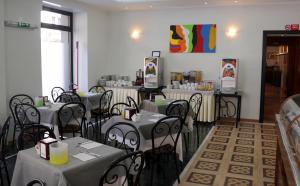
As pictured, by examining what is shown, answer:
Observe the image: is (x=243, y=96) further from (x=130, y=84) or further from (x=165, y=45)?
(x=130, y=84)

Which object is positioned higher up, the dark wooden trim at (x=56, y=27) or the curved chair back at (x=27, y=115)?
the dark wooden trim at (x=56, y=27)

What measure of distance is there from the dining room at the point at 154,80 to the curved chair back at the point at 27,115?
17mm

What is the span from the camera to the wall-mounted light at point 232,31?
22.9 ft

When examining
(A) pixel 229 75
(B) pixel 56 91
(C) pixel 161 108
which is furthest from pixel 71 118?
(A) pixel 229 75

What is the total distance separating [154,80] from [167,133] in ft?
11.9

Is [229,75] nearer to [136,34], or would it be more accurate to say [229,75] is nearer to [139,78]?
[139,78]

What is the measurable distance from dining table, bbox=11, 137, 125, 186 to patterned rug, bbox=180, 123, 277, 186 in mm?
1516

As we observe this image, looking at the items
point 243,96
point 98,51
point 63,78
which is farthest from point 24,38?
point 243,96

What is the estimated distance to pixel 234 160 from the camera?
459 cm

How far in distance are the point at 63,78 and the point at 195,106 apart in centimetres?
322

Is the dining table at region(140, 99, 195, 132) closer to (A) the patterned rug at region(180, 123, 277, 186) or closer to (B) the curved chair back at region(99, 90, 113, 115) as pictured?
(A) the patterned rug at region(180, 123, 277, 186)

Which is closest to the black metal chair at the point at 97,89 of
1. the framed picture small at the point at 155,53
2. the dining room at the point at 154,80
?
the dining room at the point at 154,80

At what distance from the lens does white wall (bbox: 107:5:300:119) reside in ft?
22.4

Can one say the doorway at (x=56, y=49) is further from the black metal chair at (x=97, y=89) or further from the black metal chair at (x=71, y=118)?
the black metal chair at (x=71, y=118)
